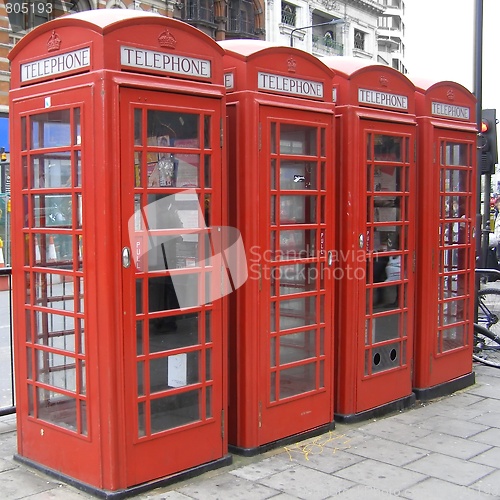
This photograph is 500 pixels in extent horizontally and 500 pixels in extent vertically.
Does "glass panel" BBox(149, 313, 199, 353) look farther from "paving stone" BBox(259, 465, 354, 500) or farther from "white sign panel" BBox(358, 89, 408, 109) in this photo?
"white sign panel" BBox(358, 89, 408, 109)

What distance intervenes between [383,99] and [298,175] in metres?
1.18

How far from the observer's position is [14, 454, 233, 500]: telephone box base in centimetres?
374

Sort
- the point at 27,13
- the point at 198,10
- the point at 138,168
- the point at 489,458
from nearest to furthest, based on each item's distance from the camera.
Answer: the point at 138,168, the point at 489,458, the point at 27,13, the point at 198,10

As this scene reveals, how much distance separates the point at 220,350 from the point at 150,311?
60cm

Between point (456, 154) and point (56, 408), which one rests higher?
point (456, 154)

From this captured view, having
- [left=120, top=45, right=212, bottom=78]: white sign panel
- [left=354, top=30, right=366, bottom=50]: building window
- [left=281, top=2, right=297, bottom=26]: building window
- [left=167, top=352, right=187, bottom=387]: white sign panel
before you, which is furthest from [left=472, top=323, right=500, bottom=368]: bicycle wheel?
[left=354, top=30, right=366, bottom=50]: building window

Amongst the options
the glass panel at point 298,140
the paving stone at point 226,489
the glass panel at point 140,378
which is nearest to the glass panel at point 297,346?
the paving stone at point 226,489

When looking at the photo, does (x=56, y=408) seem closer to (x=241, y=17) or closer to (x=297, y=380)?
(x=297, y=380)

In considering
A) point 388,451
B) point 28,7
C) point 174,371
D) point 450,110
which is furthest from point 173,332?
point 28,7

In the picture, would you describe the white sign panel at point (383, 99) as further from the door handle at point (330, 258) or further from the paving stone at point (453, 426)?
the paving stone at point (453, 426)

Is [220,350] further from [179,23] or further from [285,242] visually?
[179,23]

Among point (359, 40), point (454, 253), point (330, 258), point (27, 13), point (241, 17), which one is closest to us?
point (330, 258)

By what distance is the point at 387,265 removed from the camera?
5445mm

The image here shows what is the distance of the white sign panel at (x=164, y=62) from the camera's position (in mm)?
3703
